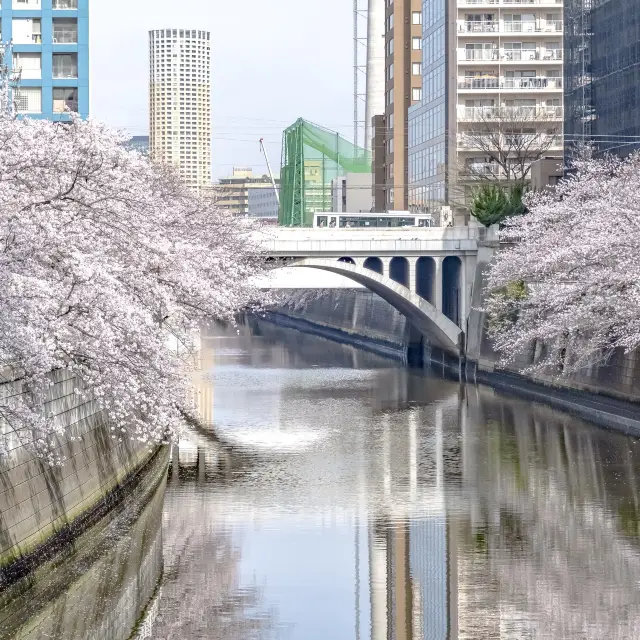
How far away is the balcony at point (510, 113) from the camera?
7412cm

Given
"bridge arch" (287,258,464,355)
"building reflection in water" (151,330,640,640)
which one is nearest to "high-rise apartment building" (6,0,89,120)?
"bridge arch" (287,258,464,355)

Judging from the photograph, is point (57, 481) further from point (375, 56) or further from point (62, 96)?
point (375, 56)

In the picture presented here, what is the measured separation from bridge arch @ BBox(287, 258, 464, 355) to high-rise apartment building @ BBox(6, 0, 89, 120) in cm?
1192

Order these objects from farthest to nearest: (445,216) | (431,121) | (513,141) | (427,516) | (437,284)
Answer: (431,121) < (513,141) < (445,216) < (437,284) < (427,516)

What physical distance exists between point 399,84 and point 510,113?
886 inches

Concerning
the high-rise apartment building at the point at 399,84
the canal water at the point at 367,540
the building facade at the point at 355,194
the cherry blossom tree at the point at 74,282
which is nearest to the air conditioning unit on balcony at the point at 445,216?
the canal water at the point at 367,540

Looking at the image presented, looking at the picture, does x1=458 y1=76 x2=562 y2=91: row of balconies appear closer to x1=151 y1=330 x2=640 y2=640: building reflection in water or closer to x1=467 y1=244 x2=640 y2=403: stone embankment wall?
x1=467 y1=244 x2=640 y2=403: stone embankment wall

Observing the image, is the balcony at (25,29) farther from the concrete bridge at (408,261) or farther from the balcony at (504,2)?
the balcony at (504,2)

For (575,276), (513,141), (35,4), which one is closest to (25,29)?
(35,4)

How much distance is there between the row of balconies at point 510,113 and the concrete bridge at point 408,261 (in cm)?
1870

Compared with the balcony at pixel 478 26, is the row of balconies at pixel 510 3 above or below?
above

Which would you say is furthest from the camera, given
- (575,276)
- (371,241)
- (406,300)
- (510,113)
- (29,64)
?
(510,113)

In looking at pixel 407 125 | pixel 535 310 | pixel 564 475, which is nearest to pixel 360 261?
pixel 535 310

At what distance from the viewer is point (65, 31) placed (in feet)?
180
